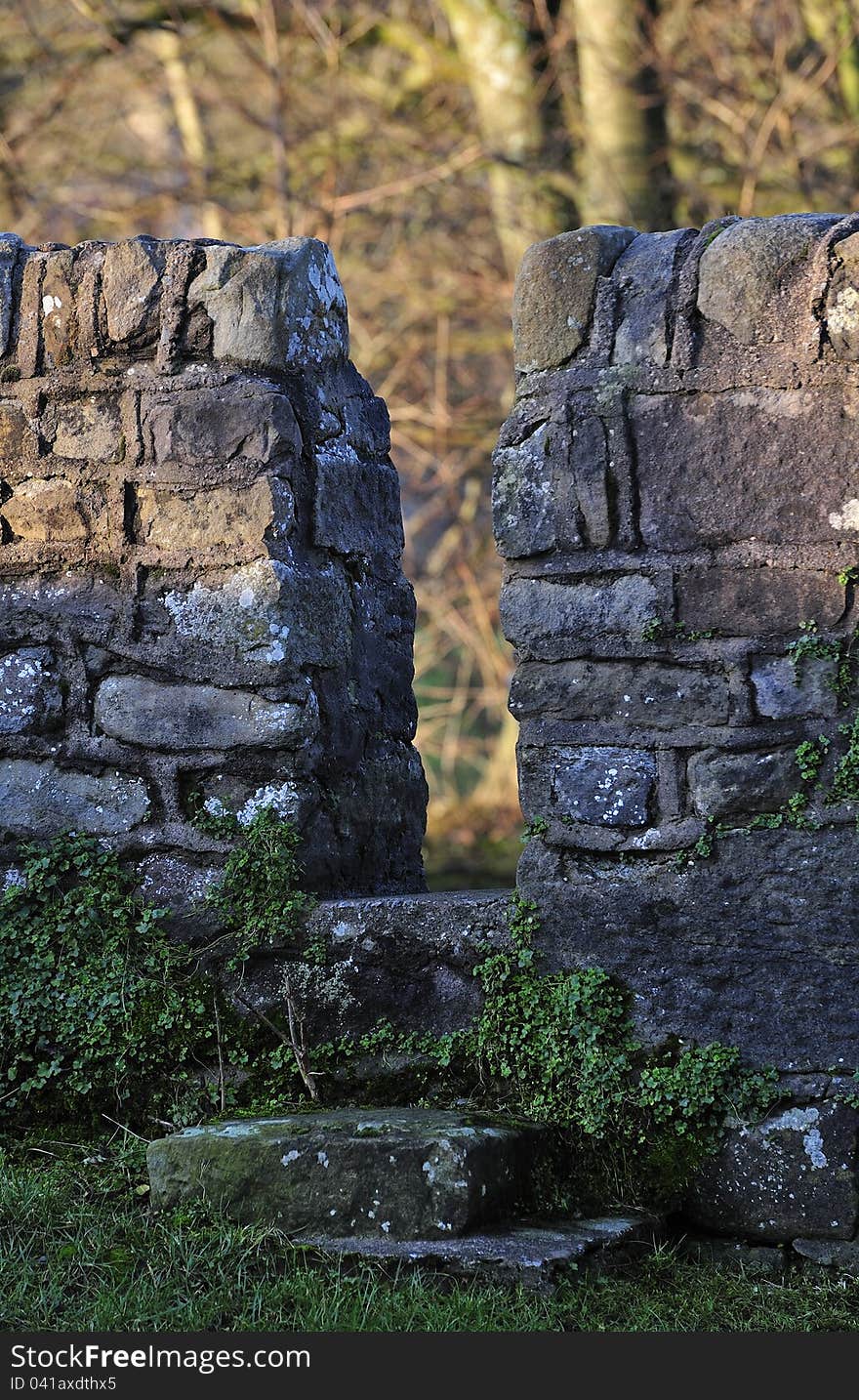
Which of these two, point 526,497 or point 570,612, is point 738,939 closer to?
point 570,612

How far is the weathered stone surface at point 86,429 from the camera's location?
3.10 m

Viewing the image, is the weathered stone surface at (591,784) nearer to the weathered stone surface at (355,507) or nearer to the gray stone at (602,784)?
the gray stone at (602,784)

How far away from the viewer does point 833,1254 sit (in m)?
2.57

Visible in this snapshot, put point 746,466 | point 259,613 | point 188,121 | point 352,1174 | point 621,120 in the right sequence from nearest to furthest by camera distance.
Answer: point 352,1174, point 746,466, point 259,613, point 621,120, point 188,121

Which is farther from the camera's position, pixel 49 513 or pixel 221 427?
pixel 49 513

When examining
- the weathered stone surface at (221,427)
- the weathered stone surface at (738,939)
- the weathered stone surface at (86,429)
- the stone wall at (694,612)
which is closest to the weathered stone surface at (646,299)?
the stone wall at (694,612)

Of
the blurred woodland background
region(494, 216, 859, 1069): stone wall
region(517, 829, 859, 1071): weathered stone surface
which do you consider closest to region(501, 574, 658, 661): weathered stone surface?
region(494, 216, 859, 1069): stone wall

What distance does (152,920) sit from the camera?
2.98m

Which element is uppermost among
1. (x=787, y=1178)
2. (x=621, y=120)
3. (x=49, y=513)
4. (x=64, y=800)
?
(x=621, y=120)

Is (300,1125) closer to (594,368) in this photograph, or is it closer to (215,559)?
(215,559)

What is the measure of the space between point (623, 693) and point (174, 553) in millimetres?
985

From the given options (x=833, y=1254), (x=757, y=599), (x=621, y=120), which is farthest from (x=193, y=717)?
(x=621, y=120)

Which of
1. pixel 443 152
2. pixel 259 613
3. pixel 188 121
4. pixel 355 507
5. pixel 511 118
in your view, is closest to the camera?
pixel 259 613

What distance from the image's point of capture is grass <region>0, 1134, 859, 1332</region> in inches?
88.5
